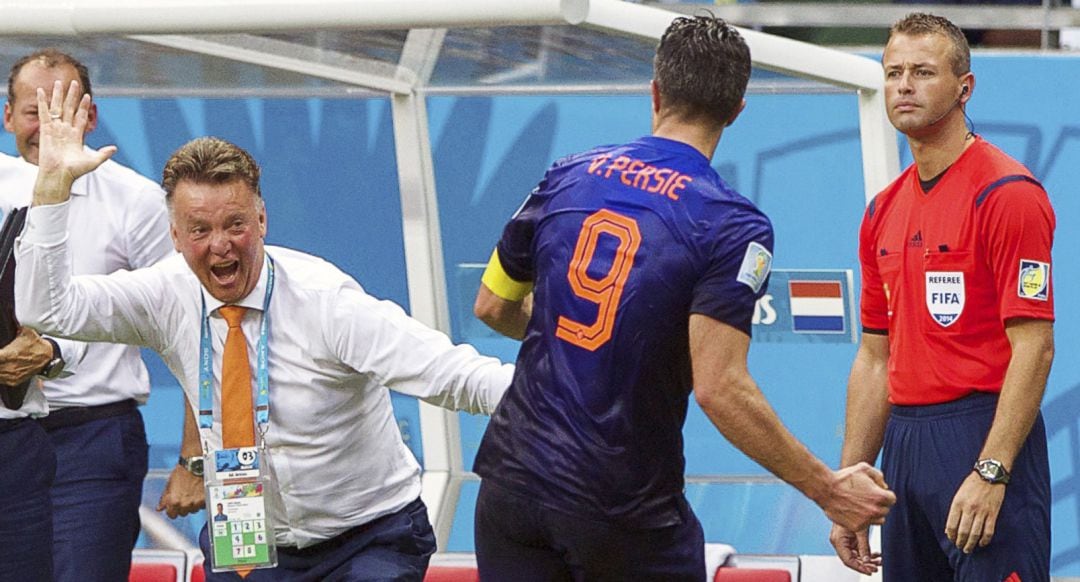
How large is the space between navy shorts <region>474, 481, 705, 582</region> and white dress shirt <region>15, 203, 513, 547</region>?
351mm

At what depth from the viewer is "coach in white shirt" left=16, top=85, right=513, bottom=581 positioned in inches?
158

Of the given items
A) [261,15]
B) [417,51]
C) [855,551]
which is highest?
[261,15]

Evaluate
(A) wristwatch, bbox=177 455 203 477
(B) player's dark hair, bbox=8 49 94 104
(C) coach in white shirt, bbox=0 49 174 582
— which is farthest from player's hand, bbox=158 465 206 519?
(B) player's dark hair, bbox=8 49 94 104

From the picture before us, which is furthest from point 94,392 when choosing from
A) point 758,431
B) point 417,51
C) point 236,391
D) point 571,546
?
point 758,431

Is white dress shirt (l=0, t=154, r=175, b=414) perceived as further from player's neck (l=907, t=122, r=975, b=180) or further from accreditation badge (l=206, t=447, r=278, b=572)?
player's neck (l=907, t=122, r=975, b=180)

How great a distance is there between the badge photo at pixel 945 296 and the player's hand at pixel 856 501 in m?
A: 0.80

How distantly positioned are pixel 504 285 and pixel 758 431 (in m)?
0.65

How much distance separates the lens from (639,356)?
3.60 m

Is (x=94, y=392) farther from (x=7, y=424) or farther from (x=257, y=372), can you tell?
(x=257, y=372)

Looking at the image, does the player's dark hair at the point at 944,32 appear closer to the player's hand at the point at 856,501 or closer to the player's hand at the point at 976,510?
the player's hand at the point at 976,510

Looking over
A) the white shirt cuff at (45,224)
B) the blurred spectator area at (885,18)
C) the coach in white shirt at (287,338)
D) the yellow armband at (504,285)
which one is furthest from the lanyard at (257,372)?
the blurred spectator area at (885,18)

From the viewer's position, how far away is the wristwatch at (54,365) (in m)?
4.72

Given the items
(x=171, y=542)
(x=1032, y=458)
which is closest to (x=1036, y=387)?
(x=1032, y=458)

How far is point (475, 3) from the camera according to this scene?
4.63 m
